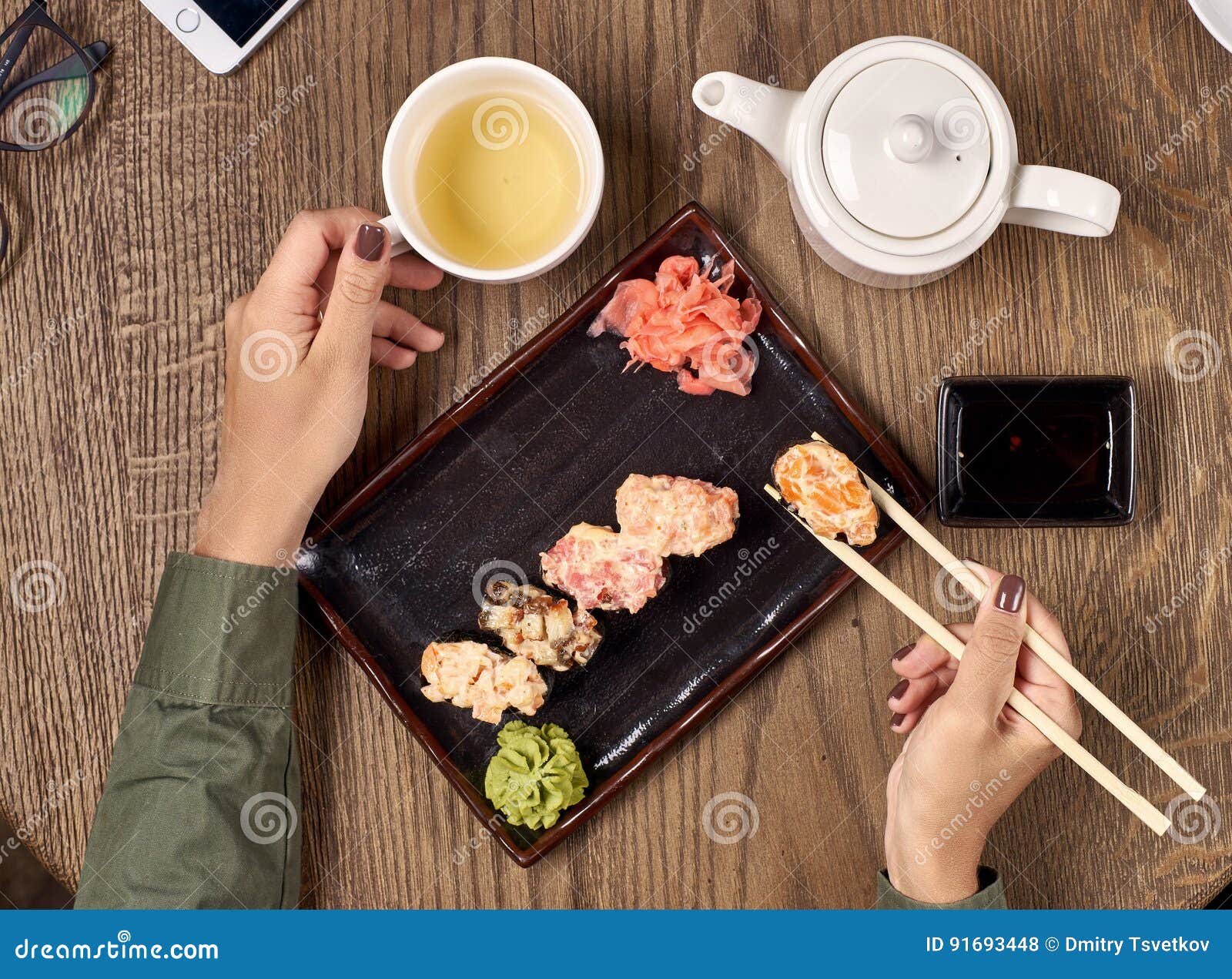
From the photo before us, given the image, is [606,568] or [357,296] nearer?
[357,296]

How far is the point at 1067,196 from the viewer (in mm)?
1010

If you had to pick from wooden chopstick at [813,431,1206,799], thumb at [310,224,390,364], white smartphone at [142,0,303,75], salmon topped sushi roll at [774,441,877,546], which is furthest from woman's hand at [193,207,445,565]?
wooden chopstick at [813,431,1206,799]

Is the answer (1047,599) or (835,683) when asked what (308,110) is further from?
(1047,599)

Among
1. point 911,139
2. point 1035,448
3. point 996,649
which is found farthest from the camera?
point 1035,448

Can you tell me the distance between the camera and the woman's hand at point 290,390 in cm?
114

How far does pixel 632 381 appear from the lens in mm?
1243

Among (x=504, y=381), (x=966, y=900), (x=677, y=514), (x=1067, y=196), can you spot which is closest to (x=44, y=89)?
(x=504, y=381)

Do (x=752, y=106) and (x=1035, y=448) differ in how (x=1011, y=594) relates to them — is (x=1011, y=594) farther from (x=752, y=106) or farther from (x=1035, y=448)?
(x=752, y=106)

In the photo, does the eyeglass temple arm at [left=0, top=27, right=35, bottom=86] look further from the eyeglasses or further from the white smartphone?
the white smartphone

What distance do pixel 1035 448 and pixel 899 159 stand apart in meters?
0.43

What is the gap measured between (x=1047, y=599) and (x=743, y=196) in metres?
0.70

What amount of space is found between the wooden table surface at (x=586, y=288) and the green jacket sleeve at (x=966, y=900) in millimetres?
33

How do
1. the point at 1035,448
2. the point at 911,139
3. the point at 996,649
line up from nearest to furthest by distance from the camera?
the point at 911,139, the point at 996,649, the point at 1035,448

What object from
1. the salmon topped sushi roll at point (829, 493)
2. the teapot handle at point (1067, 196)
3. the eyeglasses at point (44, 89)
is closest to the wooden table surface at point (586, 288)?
the eyeglasses at point (44, 89)
